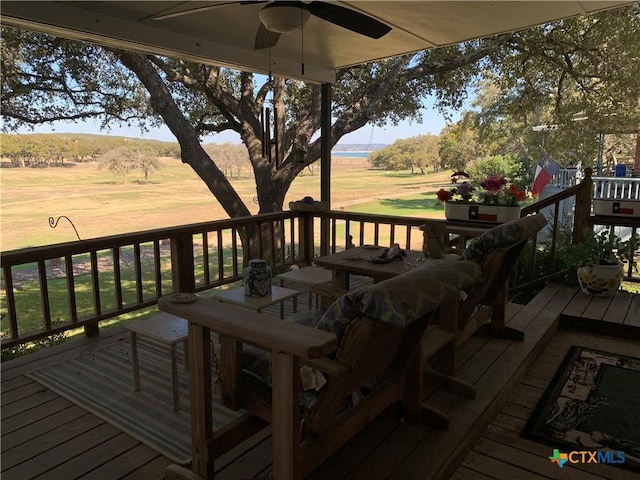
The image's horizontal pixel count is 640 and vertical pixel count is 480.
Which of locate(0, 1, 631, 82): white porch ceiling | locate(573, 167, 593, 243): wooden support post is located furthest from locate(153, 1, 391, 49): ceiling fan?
locate(573, 167, 593, 243): wooden support post

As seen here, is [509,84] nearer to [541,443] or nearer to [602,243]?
[602,243]

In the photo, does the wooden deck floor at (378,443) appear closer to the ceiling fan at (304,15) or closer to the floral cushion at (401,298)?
the floral cushion at (401,298)

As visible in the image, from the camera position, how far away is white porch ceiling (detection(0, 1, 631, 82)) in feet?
10.2

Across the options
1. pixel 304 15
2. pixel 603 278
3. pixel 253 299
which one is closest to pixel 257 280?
pixel 253 299

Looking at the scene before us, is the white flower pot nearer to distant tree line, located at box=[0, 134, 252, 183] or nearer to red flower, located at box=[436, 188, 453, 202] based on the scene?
red flower, located at box=[436, 188, 453, 202]

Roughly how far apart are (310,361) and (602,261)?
3.58m

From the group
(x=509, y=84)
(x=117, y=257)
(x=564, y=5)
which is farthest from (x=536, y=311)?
(x=509, y=84)

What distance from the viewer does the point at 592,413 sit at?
2.32 meters

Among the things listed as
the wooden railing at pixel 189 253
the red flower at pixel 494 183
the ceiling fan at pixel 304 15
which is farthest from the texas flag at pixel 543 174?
the ceiling fan at pixel 304 15

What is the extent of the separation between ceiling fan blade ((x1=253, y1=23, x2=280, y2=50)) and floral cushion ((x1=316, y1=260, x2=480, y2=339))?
2362 millimetres

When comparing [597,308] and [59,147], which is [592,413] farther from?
[59,147]

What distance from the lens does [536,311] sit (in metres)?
3.56

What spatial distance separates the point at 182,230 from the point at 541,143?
10809 mm

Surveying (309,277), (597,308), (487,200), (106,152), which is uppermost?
(106,152)
